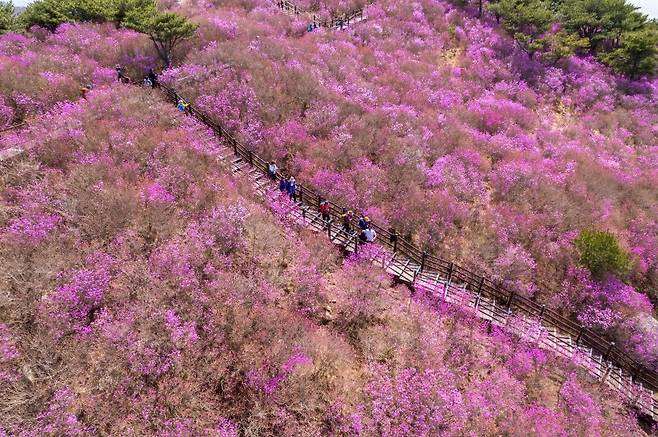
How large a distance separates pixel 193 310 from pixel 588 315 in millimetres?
17858

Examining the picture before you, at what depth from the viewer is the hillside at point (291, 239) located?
1166cm

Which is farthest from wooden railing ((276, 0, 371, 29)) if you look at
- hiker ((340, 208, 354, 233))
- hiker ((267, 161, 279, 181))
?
hiker ((340, 208, 354, 233))

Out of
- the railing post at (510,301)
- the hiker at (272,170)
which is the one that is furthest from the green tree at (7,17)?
the railing post at (510,301)

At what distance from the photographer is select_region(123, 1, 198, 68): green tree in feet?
87.5

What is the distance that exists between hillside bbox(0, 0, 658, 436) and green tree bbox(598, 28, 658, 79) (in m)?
5.18

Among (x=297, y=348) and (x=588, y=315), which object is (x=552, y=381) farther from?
(x=297, y=348)

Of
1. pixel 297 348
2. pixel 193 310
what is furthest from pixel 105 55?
pixel 297 348

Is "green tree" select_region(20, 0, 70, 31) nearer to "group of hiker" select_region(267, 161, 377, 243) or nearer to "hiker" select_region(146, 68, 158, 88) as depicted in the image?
"hiker" select_region(146, 68, 158, 88)

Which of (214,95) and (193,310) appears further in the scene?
(214,95)

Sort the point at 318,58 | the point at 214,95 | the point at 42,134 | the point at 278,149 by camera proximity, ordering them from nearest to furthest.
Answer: the point at 42,134
the point at 278,149
the point at 214,95
the point at 318,58

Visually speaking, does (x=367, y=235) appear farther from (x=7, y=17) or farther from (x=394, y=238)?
(x=7, y=17)

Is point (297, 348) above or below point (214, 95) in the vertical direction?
below

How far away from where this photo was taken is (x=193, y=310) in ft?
41.9

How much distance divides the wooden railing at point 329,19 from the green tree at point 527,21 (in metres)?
14.3
